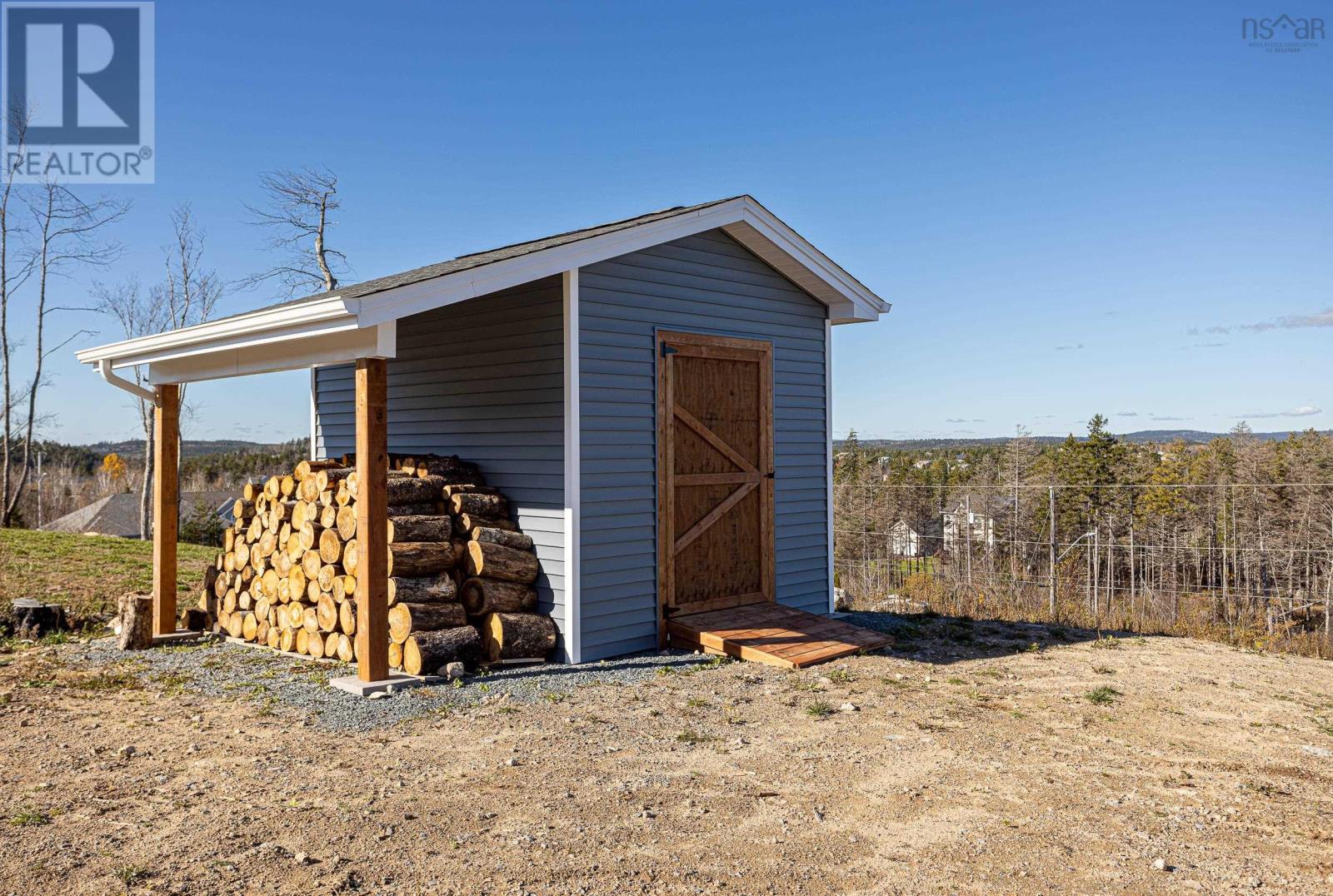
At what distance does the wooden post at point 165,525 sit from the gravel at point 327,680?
1.35 feet

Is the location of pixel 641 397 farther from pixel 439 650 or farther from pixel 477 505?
pixel 439 650

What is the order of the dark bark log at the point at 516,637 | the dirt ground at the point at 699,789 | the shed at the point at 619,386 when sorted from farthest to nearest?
the shed at the point at 619,386, the dark bark log at the point at 516,637, the dirt ground at the point at 699,789

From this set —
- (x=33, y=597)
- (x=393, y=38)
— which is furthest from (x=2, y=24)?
(x=33, y=597)

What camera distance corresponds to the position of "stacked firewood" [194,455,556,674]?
6246mm

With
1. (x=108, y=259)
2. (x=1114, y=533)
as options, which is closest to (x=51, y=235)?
(x=108, y=259)

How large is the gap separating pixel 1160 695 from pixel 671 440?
3.89 m

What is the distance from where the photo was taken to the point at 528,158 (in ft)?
53.8

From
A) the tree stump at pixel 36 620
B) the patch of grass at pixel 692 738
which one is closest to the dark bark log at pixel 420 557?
the patch of grass at pixel 692 738

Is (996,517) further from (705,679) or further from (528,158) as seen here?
(705,679)

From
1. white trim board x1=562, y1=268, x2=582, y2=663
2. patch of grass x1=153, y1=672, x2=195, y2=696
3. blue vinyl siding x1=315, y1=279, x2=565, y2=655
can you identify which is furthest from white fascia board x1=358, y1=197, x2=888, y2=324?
patch of grass x1=153, y1=672, x2=195, y2=696

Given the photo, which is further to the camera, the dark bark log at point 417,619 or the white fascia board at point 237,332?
the dark bark log at point 417,619

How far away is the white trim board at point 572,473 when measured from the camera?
21.6ft

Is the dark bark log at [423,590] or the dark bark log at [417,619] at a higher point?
the dark bark log at [423,590]

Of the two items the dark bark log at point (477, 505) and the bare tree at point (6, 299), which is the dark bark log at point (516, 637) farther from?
the bare tree at point (6, 299)
